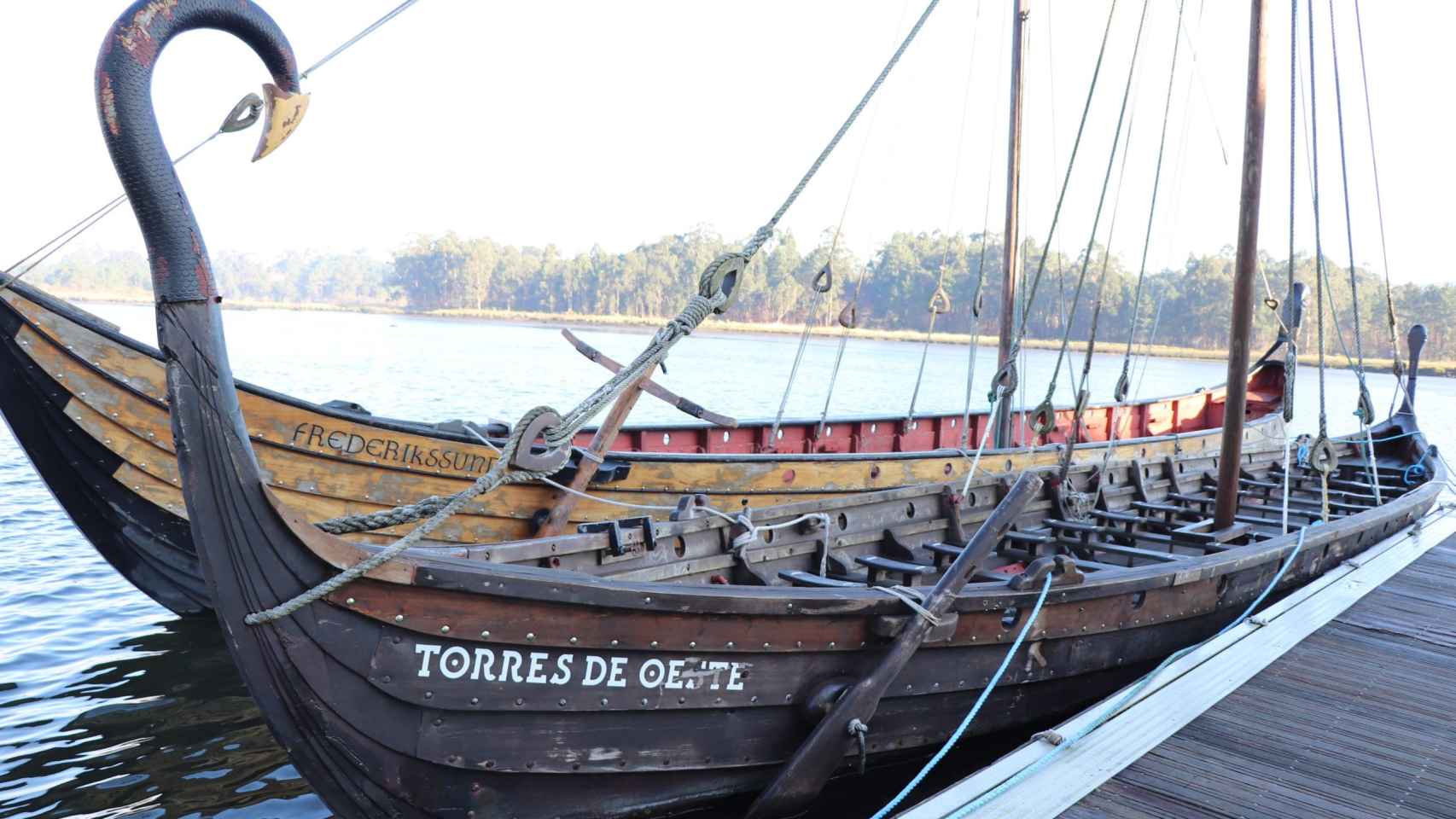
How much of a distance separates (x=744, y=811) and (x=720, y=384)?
3845cm

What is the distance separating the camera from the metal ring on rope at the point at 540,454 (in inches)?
138

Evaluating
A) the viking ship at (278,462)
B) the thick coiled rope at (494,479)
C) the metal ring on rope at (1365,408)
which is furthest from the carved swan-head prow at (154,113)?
the metal ring on rope at (1365,408)

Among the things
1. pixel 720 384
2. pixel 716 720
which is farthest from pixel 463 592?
pixel 720 384

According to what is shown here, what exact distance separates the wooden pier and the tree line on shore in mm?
59985

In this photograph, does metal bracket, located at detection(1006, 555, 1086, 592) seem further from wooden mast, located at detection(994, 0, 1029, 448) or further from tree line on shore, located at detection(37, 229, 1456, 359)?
Answer: tree line on shore, located at detection(37, 229, 1456, 359)

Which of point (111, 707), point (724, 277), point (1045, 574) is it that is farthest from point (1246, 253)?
point (111, 707)

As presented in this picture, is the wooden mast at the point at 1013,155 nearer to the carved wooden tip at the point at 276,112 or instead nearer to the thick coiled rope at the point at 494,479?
the thick coiled rope at the point at 494,479

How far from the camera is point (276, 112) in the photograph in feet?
10.2

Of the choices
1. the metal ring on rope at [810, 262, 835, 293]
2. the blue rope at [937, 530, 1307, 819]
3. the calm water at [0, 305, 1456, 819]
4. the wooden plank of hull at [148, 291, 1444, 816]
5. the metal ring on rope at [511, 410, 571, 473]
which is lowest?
the calm water at [0, 305, 1456, 819]

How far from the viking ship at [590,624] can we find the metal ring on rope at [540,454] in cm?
1

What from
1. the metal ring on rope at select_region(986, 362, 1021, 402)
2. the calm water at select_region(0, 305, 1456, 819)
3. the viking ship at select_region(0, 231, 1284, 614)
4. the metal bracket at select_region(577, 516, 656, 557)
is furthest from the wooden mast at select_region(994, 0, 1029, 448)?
the metal bracket at select_region(577, 516, 656, 557)

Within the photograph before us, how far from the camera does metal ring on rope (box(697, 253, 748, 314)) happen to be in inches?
171

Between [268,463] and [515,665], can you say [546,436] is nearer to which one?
[515,665]

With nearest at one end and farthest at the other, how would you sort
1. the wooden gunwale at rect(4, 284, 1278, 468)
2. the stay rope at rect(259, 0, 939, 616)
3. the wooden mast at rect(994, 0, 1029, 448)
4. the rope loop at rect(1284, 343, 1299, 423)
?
the stay rope at rect(259, 0, 939, 616)
the wooden gunwale at rect(4, 284, 1278, 468)
the rope loop at rect(1284, 343, 1299, 423)
the wooden mast at rect(994, 0, 1029, 448)
